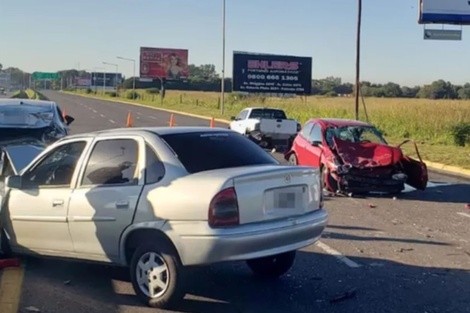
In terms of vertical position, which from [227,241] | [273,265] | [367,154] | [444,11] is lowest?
[273,265]

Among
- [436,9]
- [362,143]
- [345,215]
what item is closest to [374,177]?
[362,143]

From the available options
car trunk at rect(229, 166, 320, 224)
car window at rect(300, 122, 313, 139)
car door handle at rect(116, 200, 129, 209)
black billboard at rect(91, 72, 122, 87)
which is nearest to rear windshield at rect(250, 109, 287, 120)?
car window at rect(300, 122, 313, 139)

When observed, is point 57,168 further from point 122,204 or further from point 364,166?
point 364,166

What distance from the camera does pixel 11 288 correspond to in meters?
6.66

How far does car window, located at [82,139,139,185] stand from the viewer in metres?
6.43

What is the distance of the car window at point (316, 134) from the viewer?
48.1 feet

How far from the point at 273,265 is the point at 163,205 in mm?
1568

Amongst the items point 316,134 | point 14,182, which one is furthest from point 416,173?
point 14,182

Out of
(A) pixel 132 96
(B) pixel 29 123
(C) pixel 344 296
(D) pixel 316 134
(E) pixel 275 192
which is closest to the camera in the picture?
(E) pixel 275 192

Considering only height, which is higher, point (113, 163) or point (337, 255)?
point (113, 163)

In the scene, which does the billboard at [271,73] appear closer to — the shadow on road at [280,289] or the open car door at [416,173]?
the open car door at [416,173]

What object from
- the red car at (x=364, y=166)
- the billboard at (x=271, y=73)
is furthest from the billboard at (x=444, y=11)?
the billboard at (x=271, y=73)

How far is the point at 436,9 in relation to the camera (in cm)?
2967

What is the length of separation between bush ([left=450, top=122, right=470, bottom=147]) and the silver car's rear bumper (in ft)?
69.3
